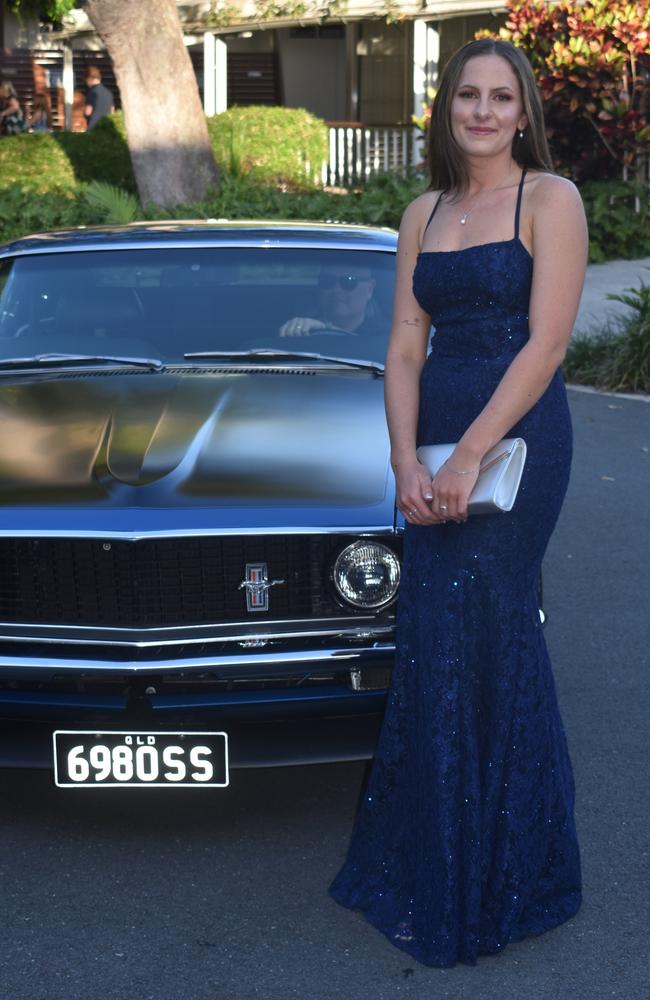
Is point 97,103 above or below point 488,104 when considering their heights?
below

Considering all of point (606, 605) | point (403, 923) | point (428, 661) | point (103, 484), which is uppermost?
point (103, 484)

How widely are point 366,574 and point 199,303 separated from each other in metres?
1.67

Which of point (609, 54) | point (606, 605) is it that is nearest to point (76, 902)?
point (606, 605)

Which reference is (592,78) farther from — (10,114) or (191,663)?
(191,663)

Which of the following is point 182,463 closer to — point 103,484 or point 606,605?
point 103,484

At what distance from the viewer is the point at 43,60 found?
31500mm

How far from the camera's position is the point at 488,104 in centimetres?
322

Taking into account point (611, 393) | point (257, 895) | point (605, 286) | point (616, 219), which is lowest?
point (611, 393)

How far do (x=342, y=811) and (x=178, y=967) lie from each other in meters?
0.97

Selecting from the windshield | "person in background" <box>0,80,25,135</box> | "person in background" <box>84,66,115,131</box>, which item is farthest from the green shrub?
the windshield

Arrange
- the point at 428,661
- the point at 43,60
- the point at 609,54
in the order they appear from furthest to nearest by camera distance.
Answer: the point at 43,60, the point at 609,54, the point at 428,661

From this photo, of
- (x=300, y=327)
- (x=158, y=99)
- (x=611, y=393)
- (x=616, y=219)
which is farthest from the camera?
(x=158, y=99)

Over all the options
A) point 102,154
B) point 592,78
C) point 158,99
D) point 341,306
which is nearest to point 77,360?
point 341,306

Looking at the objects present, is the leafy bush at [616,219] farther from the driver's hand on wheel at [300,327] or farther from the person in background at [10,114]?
the person in background at [10,114]
